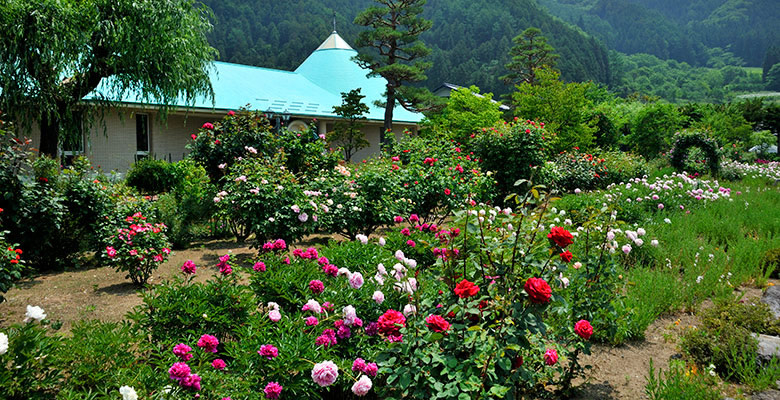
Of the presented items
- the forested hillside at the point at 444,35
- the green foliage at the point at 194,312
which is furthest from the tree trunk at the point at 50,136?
the forested hillside at the point at 444,35

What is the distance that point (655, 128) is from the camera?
24.9 meters

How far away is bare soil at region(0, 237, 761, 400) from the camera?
3.13m

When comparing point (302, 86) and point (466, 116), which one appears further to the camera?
point (302, 86)

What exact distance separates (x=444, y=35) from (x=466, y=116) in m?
50.2

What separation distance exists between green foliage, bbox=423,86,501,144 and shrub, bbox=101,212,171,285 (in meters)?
14.5

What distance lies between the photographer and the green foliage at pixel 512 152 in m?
10.2

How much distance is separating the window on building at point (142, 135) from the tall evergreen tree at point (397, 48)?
30.5 feet

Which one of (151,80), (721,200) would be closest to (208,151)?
(151,80)

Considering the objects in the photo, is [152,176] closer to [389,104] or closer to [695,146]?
[389,104]

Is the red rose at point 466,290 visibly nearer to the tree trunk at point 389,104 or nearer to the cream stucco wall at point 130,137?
the cream stucco wall at point 130,137

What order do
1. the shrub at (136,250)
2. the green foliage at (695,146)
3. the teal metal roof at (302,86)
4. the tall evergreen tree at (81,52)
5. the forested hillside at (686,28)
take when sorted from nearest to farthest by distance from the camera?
the shrub at (136,250), the tall evergreen tree at (81,52), the green foliage at (695,146), the teal metal roof at (302,86), the forested hillside at (686,28)

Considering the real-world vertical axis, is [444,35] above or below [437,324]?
above

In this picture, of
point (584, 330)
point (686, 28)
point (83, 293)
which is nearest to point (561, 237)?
point (584, 330)

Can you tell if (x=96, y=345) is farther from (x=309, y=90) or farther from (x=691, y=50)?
(x=691, y=50)
